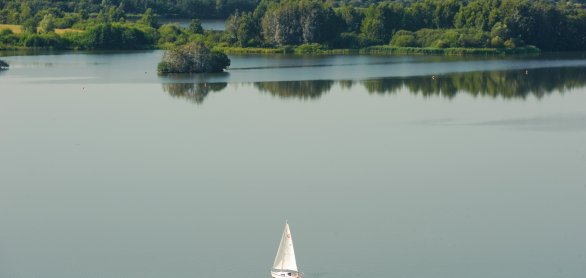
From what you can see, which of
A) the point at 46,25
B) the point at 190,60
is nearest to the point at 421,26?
the point at 190,60

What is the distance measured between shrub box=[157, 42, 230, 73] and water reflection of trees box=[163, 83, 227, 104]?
5.74 metres

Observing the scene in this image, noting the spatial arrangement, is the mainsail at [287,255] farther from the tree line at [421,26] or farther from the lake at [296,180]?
the tree line at [421,26]

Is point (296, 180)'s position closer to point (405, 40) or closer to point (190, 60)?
point (190, 60)

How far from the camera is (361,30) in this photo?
72.5 meters

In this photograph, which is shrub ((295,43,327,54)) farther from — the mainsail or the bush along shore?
the mainsail

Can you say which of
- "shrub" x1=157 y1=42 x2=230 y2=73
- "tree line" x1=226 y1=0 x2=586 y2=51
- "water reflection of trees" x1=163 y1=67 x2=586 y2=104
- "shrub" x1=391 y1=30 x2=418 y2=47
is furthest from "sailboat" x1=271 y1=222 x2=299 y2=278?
"shrub" x1=391 y1=30 x2=418 y2=47

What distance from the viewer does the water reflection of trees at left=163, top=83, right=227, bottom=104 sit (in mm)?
43659

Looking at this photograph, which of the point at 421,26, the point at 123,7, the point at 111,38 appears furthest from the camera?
the point at 123,7

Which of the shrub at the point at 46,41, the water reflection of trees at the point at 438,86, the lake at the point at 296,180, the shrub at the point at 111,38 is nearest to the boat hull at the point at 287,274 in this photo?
the lake at the point at 296,180

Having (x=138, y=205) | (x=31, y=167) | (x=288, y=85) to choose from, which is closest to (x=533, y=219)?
(x=138, y=205)

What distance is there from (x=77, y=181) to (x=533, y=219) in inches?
440

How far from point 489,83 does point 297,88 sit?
9057mm

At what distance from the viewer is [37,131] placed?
34.2 meters

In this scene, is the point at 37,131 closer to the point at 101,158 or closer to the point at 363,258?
the point at 101,158
